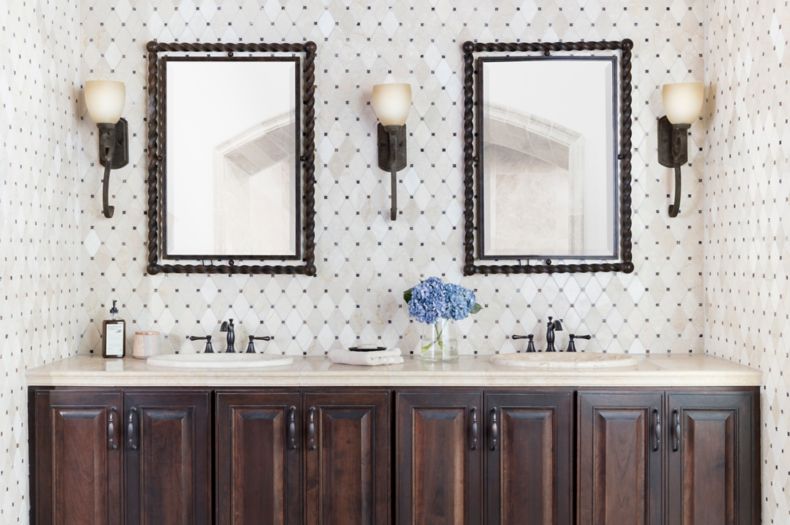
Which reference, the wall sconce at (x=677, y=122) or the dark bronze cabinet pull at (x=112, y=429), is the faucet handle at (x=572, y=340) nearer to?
the wall sconce at (x=677, y=122)

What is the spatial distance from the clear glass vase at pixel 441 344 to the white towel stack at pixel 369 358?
0.12 meters

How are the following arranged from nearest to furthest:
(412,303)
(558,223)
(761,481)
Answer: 1. (761,481)
2. (412,303)
3. (558,223)

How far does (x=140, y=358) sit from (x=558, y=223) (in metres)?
1.69

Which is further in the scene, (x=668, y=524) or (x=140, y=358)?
(x=140, y=358)

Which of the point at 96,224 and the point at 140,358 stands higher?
the point at 96,224

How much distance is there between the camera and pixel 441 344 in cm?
355

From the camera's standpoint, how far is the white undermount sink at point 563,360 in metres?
3.27

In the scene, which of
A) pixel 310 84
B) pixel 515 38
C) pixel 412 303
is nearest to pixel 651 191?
pixel 515 38

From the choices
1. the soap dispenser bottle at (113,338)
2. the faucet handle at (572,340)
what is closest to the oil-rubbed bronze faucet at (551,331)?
the faucet handle at (572,340)

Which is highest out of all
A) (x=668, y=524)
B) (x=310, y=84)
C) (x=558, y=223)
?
(x=310, y=84)

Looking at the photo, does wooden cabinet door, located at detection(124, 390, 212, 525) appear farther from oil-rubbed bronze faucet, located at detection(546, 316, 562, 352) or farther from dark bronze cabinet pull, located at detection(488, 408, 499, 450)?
oil-rubbed bronze faucet, located at detection(546, 316, 562, 352)

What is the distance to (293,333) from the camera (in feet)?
12.4

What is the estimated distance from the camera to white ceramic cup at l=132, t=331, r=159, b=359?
366cm

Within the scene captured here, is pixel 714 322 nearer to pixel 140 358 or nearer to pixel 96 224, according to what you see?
pixel 140 358
